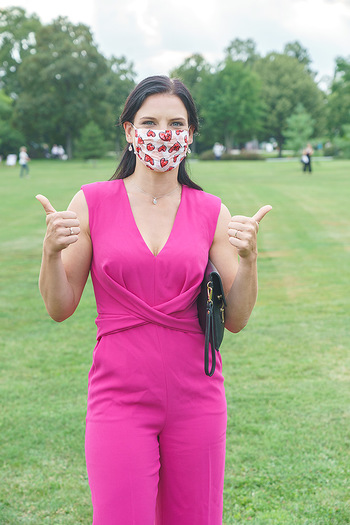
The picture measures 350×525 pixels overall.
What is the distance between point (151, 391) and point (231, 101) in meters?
82.0

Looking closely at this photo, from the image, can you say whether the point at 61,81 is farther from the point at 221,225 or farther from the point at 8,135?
the point at 221,225

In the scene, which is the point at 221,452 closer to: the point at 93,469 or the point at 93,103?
the point at 93,469

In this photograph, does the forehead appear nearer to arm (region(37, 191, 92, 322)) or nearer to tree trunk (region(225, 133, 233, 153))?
arm (region(37, 191, 92, 322))

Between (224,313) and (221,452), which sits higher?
(224,313)

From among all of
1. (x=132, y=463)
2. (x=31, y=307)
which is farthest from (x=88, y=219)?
(x=31, y=307)

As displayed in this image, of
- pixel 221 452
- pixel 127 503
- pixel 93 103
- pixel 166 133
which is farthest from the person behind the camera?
pixel 93 103

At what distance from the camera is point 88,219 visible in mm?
2713

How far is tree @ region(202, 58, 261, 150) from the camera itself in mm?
81375

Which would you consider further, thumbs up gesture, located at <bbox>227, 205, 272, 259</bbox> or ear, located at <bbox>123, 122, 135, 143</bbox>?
ear, located at <bbox>123, 122, 135, 143</bbox>

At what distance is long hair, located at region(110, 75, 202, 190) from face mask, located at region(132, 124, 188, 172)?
0.32 ft

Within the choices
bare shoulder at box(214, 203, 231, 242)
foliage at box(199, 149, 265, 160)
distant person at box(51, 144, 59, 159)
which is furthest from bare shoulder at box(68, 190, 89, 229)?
distant person at box(51, 144, 59, 159)

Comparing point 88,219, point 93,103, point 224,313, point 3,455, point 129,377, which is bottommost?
point 3,455

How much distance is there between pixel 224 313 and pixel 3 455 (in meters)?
2.96

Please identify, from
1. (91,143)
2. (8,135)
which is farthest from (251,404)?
(8,135)
